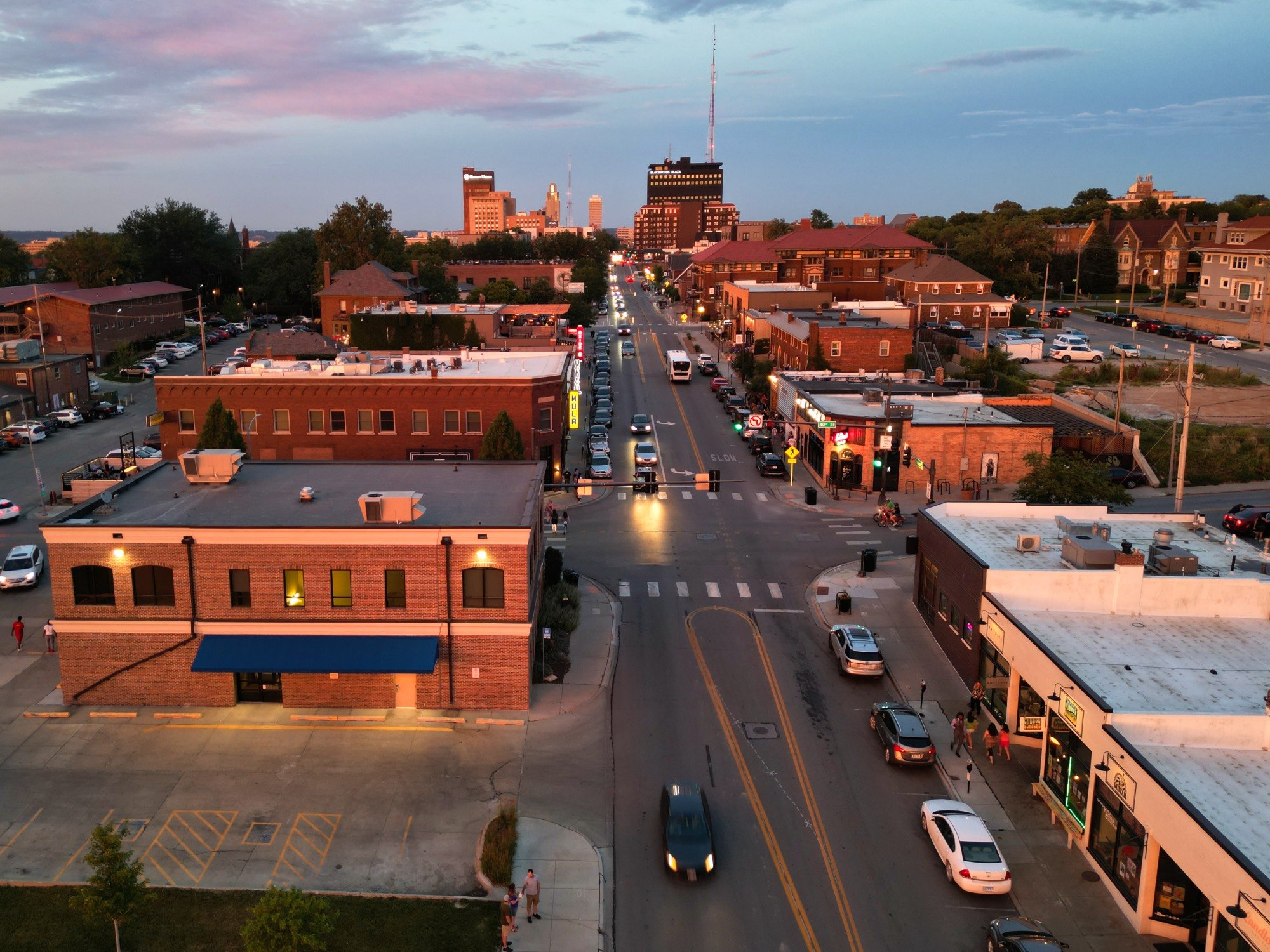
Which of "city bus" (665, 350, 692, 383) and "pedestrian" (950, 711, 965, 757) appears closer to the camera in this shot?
"pedestrian" (950, 711, 965, 757)

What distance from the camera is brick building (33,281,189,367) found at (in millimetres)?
100375

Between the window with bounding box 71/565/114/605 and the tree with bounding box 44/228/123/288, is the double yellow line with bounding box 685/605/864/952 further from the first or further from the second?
the tree with bounding box 44/228/123/288

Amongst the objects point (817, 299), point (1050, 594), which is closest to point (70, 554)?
point (1050, 594)

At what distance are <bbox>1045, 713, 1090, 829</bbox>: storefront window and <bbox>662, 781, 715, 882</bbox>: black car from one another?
9.18 m

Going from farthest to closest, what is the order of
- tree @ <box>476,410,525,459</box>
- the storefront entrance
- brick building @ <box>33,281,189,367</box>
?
brick building @ <box>33,281,189,367</box>, tree @ <box>476,410,525,459</box>, the storefront entrance

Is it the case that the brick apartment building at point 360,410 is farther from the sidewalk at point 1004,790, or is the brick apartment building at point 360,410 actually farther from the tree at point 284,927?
the tree at point 284,927

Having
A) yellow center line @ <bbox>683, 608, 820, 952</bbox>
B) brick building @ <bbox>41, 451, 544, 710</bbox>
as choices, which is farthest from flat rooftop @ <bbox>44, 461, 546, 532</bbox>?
yellow center line @ <bbox>683, 608, 820, 952</bbox>

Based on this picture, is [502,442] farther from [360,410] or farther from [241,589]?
[241,589]

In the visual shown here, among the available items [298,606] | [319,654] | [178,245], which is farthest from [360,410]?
[178,245]

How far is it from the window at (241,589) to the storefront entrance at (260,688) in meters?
2.52

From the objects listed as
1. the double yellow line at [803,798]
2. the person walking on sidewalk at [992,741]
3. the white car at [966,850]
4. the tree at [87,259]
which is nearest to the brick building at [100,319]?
the tree at [87,259]

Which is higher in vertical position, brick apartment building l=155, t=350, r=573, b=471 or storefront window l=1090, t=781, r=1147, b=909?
brick apartment building l=155, t=350, r=573, b=471

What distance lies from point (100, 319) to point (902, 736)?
104 m

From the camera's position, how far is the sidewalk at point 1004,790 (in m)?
20.8
